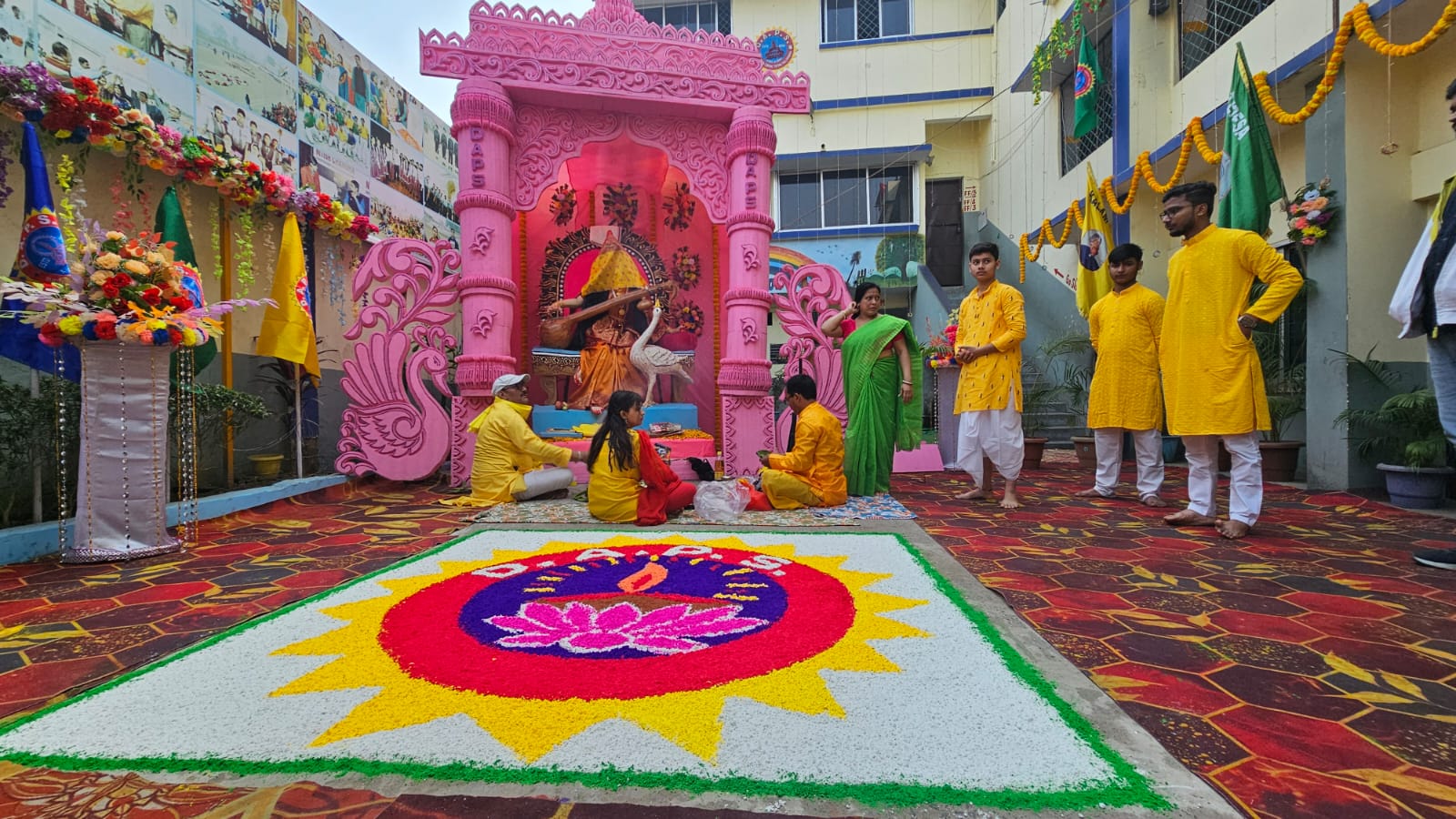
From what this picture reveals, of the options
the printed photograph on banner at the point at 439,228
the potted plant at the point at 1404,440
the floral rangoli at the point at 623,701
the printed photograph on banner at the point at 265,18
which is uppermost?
the printed photograph on banner at the point at 265,18

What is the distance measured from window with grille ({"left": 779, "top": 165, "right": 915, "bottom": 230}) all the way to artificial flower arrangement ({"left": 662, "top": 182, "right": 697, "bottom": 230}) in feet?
23.2

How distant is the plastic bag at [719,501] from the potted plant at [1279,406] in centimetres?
499

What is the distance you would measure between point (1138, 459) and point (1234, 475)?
4.00 ft

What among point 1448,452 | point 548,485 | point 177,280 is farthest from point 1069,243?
point 177,280

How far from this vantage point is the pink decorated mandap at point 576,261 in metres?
5.64

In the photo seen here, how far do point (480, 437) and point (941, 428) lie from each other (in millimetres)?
5137

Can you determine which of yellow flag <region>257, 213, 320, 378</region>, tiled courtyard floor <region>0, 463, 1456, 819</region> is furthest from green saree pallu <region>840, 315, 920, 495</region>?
yellow flag <region>257, 213, 320, 378</region>

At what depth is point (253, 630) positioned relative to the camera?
2135 mm

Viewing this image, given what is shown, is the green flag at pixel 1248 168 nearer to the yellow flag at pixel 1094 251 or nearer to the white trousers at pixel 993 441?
the yellow flag at pixel 1094 251

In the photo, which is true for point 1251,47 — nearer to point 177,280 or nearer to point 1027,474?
point 1027,474

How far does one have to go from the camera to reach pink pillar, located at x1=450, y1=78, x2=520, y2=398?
5.64 m

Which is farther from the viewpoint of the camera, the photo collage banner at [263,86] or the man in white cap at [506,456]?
the man in white cap at [506,456]

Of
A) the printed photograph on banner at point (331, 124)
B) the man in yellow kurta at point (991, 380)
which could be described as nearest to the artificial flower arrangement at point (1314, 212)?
the man in yellow kurta at point (991, 380)

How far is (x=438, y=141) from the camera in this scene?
967 centimetres
